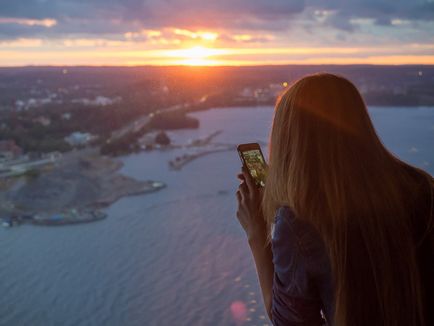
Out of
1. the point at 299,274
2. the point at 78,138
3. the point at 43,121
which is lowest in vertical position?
the point at 78,138

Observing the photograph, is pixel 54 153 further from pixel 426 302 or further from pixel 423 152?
pixel 426 302

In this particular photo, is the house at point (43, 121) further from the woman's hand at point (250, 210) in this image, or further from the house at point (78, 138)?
the woman's hand at point (250, 210)

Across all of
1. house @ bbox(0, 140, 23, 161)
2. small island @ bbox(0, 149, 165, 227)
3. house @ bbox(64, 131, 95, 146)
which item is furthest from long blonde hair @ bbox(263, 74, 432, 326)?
house @ bbox(64, 131, 95, 146)

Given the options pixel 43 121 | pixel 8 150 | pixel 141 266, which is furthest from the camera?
pixel 43 121

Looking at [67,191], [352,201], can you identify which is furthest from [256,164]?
[67,191]

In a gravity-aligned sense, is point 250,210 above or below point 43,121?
above

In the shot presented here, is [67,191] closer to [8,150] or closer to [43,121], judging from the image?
[8,150]

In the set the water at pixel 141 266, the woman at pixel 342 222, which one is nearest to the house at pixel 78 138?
the water at pixel 141 266
